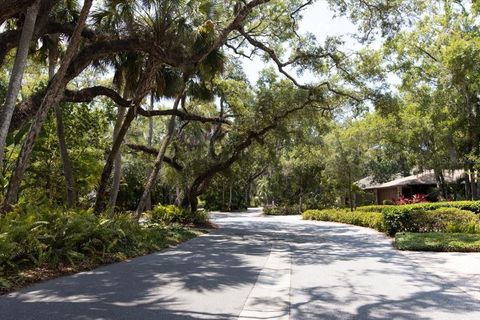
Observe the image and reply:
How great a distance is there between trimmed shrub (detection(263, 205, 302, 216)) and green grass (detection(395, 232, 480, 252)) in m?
30.5

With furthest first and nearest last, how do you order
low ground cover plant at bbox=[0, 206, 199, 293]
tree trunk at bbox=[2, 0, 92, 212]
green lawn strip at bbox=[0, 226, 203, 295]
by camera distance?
tree trunk at bbox=[2, 0, 92, 212] → low ground cover plant at bbox=[0, 206, 199, 293] → green lawn strip at bbox=[0, 226, 203, 295]

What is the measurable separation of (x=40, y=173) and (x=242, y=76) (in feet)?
36.4

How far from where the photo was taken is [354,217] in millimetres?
24359

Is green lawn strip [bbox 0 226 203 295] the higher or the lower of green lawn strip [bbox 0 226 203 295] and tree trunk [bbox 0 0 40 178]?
the lower

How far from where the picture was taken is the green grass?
11936mm

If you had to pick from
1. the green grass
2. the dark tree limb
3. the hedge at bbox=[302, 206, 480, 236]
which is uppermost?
the dark tree limb

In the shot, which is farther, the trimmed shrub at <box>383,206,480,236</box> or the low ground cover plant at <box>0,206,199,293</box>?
the trimmed shrub at <box>383,206,480,236</box>

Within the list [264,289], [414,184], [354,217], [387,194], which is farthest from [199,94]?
[387,194]

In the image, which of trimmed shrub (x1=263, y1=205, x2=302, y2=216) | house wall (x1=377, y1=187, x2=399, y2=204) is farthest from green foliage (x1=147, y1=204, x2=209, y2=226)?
house wall (x1=377, y1=187, x2=399, y2=204)

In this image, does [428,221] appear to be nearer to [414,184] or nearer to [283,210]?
[414,184]

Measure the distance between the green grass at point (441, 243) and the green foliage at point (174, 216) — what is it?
11.5 meters

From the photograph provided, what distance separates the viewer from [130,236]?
11.9 meters

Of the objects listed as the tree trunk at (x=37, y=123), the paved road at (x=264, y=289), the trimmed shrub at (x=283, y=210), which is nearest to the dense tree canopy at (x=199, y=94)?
the tree trunk at (x=37, y=123)

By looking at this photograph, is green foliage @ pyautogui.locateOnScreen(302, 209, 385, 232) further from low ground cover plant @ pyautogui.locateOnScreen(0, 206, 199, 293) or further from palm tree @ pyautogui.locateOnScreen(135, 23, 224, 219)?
low ground cover plant @ pyautogui.locateOnScreen(0, 206, 199, 293)
